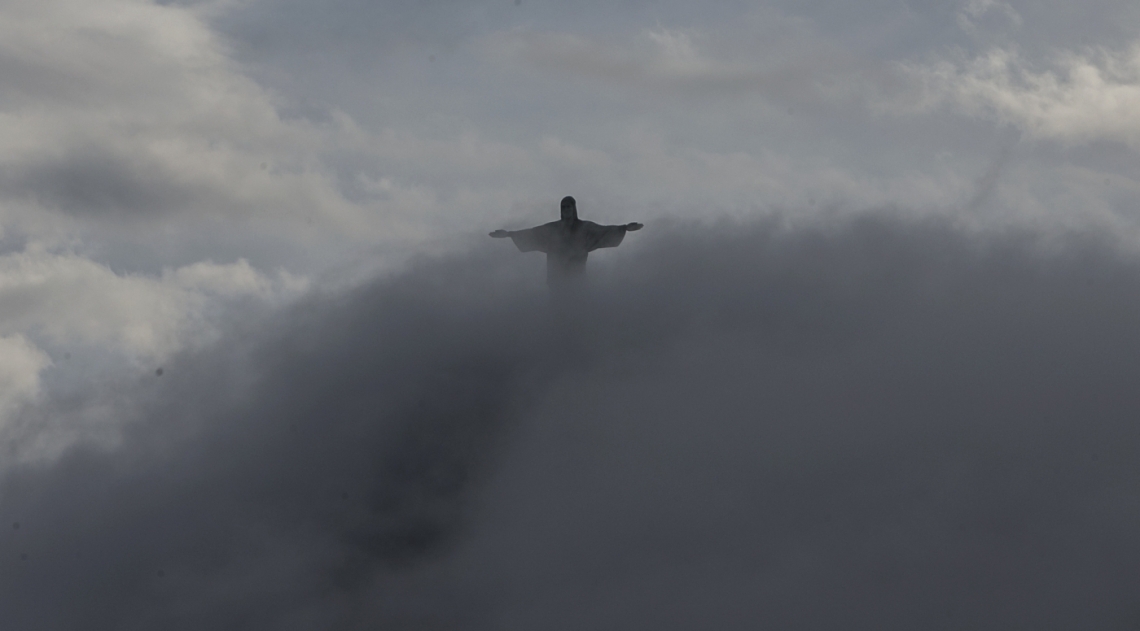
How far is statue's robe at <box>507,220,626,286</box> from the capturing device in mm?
71000

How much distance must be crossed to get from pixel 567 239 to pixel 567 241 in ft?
0.56

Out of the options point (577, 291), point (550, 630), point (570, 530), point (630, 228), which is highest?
point (630, 228)

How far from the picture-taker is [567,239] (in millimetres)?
71125

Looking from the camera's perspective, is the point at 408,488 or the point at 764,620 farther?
the point at 408,488

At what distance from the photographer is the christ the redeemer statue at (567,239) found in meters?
70.8

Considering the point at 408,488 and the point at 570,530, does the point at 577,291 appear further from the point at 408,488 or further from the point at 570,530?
the point at 408,488

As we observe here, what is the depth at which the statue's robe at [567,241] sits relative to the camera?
7100 cm

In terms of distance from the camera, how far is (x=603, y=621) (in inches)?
3125

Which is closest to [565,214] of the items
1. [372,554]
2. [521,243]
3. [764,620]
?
[521,243]

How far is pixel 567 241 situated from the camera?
71188 mm

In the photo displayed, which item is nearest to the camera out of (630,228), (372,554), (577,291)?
(630,228)

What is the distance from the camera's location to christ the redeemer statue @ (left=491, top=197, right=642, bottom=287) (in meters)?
70.8

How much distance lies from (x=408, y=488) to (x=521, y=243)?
4135 centimetres

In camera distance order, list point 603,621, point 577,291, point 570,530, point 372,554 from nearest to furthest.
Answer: point 577,291 → point 603,621 → point 570,530 → point 372,554
